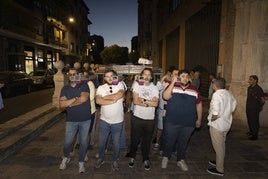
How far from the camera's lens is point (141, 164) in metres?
4.75

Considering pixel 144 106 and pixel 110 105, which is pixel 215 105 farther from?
pixel 110 105

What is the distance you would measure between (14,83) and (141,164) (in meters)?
13.1

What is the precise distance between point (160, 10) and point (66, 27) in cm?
2077

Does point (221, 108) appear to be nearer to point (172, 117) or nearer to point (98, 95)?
point (172, 117)

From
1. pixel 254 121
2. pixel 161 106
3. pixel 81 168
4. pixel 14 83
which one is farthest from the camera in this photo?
pixel 14 83

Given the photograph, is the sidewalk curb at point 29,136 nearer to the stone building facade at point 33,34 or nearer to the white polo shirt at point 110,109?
the white polo shirt at point 110,109

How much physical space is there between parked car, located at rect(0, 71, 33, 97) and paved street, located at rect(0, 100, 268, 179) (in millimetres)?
9168

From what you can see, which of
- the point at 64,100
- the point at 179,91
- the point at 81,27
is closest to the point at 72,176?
the point at 64,100

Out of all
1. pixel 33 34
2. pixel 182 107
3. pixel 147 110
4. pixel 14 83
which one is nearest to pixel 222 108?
pixel 182 107

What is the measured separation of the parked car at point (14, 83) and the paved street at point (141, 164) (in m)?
9.17

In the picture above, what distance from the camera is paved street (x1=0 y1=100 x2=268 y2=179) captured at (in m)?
4.29

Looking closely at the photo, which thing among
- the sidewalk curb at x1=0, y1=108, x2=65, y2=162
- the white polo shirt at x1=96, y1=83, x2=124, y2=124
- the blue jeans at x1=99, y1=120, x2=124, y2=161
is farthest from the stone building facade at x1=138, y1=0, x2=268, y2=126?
the sidewalk curb at x1=0, y1=108, x2=65, y2=162

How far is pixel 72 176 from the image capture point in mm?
4188

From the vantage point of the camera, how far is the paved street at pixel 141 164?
4.29 metres
